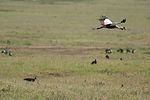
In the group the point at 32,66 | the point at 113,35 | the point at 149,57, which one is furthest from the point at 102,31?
the point at 32,66

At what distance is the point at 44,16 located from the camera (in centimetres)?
6456

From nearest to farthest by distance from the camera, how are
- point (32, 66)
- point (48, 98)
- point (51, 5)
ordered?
1. point (48, 98)
2. point (32, 66)
3. point (51, 5)

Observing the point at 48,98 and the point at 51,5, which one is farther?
the point at 51,5

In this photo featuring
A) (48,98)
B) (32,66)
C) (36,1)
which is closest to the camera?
(48,98)

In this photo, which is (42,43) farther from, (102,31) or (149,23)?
(149,23)

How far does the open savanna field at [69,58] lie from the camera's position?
14.3 meters

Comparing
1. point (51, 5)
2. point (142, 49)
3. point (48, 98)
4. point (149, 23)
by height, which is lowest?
point (48, 98)

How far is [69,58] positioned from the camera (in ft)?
97.7

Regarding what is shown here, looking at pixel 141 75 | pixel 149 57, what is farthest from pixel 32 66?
pixel 149 57

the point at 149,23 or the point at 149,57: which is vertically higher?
the point at 149,23

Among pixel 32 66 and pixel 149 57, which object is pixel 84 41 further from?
pixel 32 66

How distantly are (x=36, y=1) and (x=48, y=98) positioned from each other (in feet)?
264

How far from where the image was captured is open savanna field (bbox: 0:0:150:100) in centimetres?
1428

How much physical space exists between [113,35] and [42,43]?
9550 mm
